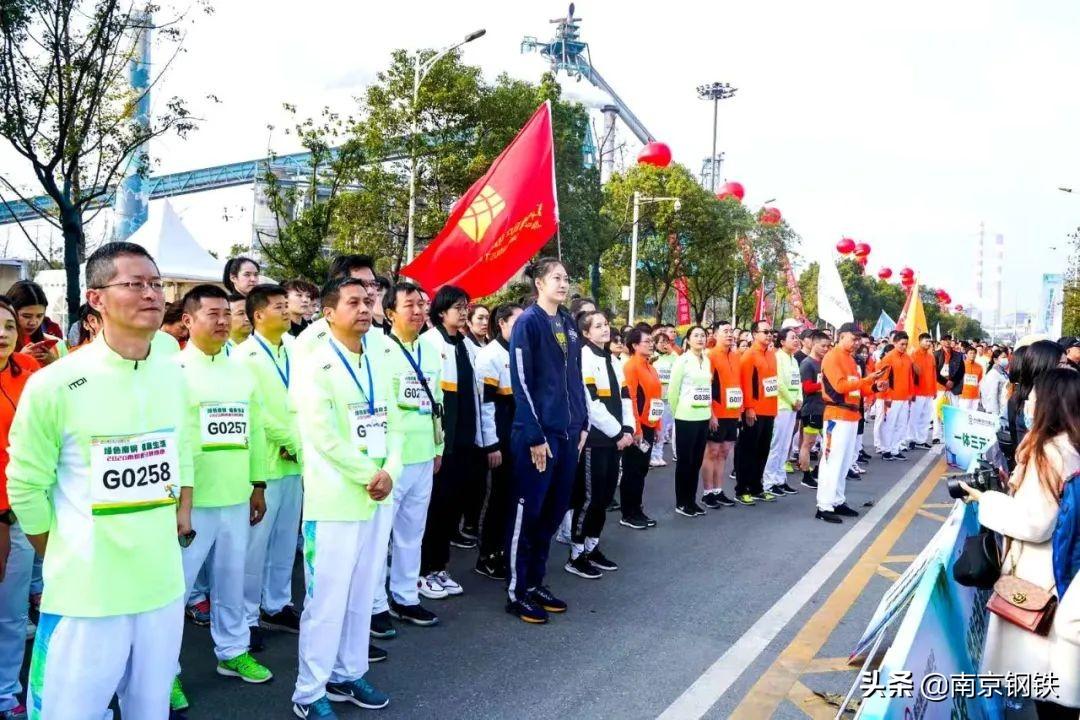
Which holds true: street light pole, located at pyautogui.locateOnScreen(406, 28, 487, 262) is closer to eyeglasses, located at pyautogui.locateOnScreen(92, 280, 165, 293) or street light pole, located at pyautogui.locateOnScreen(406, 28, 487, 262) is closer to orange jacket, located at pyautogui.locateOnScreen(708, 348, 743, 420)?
orange jacket, located at pyautogui.locateOnScreen(708, 348, 743, 420)

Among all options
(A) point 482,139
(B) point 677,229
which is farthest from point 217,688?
(B) point 677,229

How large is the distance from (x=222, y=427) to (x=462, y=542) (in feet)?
10.9

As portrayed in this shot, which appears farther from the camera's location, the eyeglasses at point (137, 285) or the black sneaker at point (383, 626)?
the black sneaker at point (383, 626)

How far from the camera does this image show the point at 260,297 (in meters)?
4.99

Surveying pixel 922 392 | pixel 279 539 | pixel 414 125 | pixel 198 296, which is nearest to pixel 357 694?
pixel 279 539

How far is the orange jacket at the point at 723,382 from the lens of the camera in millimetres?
8875

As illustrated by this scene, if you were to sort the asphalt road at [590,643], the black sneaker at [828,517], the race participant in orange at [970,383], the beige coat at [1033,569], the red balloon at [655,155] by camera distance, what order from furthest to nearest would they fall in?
the red balloon at [655,155], the race participant in orange at [970,383], the black sneaker at [828,517], the asphalt road at [590,643], the beige coat at [1033,569]

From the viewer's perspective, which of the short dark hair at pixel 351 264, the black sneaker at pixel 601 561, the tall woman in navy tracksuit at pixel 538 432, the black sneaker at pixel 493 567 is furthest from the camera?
the black sneaker at pixel 601 561

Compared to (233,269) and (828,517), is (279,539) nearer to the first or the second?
(233,269)

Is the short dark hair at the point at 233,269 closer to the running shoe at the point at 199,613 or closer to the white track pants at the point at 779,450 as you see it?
the running shoe at the point at 199,613

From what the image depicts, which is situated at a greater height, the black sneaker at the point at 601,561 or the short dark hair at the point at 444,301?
the short dark hair at the point at 444,301

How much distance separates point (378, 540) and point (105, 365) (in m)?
1.68

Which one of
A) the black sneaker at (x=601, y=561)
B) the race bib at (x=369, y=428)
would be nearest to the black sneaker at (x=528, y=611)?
the black sneaker at (x=601, y=561)

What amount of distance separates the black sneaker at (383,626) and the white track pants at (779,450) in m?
6.16
